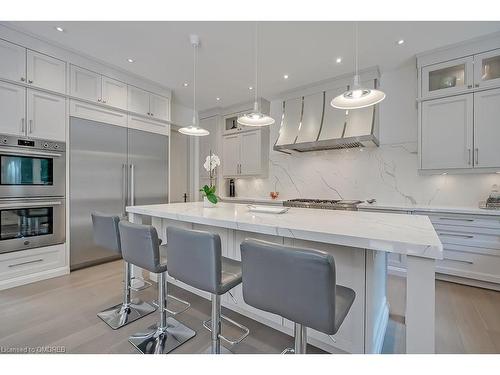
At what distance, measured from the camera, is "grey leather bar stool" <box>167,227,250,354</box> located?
127 cm

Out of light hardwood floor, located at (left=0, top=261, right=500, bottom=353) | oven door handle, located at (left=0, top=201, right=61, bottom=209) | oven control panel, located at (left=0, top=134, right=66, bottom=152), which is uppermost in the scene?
oven control panel, located at (left=0, top=134, right=66, bottom=152)

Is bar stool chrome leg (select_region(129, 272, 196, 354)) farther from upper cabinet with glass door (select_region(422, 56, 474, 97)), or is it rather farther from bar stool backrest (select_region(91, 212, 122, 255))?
upper cabinet with glass door (select_region(422, 56, 474, 97))

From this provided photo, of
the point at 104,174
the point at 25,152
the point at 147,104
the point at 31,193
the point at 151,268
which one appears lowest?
the point at 151,268

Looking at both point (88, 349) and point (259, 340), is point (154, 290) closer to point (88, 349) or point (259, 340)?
point (88, 349)

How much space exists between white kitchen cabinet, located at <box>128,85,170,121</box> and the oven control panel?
1.12 meters

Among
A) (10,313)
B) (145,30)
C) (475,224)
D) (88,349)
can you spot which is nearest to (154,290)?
(88,349)

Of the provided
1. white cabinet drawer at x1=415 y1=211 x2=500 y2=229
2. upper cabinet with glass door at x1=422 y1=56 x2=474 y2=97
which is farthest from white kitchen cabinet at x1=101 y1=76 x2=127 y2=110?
white cabinet drawer at x1=415 y1=211 x2=500 y2=229

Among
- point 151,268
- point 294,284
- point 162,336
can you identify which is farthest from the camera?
point 162,336

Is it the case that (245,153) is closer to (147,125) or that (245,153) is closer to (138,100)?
(147,125)

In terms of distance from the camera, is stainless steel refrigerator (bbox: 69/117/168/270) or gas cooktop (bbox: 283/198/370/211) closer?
stainless steel refrigerator (bbox: 69/117/168/270)

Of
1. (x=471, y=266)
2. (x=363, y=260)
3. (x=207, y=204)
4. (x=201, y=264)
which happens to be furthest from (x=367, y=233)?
(x=471, y=266)

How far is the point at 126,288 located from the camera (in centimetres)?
213

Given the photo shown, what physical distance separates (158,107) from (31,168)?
1.99 meters

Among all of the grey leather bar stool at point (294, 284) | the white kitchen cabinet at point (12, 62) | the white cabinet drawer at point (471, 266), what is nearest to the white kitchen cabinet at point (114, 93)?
the white kitchen cabinet at point (12, 62)
